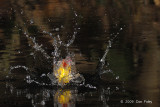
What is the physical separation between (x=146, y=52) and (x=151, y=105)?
403cm

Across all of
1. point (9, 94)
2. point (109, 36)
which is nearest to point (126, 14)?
point (109, 36)

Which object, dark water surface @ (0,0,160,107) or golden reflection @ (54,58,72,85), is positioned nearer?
dark water surface @ (0,0,160,107)

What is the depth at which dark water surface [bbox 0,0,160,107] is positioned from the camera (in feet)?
24.3

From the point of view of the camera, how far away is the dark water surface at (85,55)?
7.42 m

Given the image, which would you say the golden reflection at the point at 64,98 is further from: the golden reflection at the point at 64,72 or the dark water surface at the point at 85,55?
the golden reflection at the point at 64,72

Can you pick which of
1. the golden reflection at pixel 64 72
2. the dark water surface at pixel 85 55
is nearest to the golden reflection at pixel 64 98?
the dark water surface at pixel 85 55

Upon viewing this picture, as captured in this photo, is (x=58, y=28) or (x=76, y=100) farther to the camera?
(x=58, y=28)

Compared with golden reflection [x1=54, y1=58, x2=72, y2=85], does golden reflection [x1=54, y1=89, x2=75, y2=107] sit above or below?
below

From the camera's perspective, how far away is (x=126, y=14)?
18797 millimetres

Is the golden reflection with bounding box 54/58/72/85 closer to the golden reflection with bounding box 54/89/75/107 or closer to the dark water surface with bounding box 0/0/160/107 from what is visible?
the dark water surface with bounding box 0/0/160/107

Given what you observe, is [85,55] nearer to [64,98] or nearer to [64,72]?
[64,72]

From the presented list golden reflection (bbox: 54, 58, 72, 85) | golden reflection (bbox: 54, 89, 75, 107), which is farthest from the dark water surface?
golden reflection (bbox: 54, 58, 72, 85)

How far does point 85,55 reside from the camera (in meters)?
10.5

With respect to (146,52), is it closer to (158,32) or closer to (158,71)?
(158,71)
